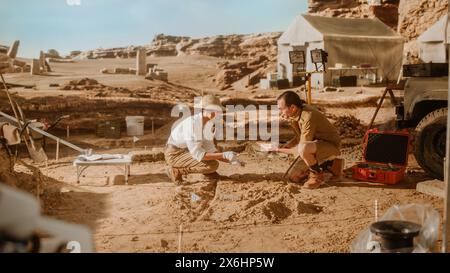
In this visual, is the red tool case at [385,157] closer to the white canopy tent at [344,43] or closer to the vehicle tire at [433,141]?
the vehicle tire at [433,141]

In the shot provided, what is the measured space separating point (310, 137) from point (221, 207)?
1610mm

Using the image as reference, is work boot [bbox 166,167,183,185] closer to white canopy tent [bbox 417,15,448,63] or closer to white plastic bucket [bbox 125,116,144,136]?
white plastic bucket [bbox 125,116,144,136]

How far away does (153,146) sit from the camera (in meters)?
10.0

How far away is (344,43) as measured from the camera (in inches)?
894

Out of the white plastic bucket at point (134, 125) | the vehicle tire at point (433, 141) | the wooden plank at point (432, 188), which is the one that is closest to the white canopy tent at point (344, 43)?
the white plastic bucket at point (134, 125)

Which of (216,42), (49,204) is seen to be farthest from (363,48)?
(216,42)

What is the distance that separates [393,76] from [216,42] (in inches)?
1196

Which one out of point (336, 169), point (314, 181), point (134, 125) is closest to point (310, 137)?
point (314, 181)

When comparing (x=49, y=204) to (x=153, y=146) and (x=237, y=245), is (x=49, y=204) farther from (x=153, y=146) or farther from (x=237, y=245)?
(x=153, y=146)

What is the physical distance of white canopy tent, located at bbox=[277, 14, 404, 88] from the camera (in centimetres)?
2258

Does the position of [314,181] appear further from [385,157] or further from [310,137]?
[385,157]

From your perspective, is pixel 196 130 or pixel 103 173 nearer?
pixel 196 130

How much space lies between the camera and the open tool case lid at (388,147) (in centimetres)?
666

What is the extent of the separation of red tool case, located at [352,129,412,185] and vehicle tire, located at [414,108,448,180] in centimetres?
18
